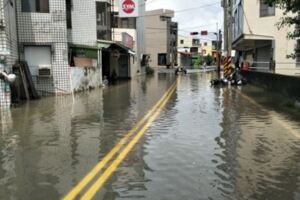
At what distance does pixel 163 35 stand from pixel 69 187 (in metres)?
102

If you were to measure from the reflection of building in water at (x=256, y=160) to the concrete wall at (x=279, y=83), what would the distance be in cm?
609

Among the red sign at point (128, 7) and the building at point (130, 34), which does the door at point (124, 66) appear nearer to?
the building at point (130, 34)

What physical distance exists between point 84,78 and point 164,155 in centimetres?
2236

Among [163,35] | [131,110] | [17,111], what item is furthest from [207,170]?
[163,35]

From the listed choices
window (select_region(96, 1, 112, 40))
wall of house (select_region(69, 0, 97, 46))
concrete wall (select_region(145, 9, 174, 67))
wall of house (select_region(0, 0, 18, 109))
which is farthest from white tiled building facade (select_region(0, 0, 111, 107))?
concrete wall (select_region(145, 9, 174, 67))

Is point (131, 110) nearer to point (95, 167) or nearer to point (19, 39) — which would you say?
point (95, 167)

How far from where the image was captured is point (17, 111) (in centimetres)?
1789

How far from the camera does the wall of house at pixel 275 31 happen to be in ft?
122

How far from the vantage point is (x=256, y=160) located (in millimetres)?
8516

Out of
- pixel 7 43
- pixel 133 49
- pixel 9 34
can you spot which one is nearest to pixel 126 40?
pixel 133 49

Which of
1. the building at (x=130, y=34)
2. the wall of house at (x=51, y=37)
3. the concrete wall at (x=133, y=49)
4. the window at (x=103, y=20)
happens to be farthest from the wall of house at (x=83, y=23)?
the concrete wall at (x=133, y=49)

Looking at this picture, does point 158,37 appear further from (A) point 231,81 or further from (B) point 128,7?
(A) point 231,81

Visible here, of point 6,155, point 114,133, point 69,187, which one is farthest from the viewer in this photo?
point 114,133

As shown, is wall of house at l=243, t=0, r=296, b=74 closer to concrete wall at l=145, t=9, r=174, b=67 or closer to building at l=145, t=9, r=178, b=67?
building at l=145, t=9, r=178, b=67
